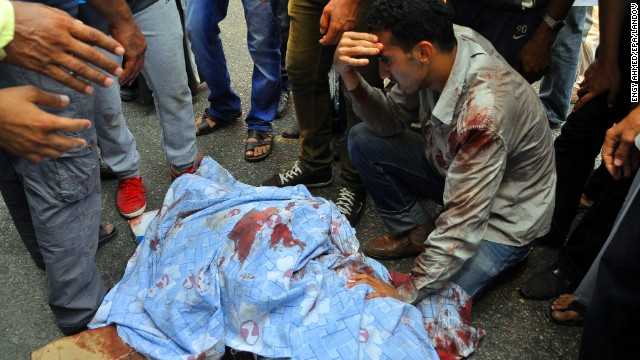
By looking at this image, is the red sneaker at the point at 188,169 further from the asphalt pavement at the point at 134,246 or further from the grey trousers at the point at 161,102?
the asphalt pavement at the point at 134,246

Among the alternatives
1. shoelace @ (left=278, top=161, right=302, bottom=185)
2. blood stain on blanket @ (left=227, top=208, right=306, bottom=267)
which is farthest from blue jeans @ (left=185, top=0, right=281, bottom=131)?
blood stain on blanket @ (left=227, top=208, right=306, bottom=267)

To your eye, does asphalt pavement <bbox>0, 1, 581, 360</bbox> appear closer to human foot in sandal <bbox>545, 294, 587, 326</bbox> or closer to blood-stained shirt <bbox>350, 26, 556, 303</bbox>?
human foot in sandal <bbox>545, 294, 587, 326</bbox>

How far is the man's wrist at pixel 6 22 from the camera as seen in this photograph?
53.2 inches

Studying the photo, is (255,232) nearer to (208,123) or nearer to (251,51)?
(251,51)

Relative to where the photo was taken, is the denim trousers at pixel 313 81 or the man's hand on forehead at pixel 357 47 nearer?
the man's hand on forehead at pixel 357 47

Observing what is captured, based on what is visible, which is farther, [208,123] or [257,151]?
[208,123]

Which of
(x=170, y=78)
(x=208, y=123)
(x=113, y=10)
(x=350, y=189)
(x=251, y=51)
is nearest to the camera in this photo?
(x=113, y=10)

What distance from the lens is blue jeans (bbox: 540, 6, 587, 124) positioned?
9.62ft

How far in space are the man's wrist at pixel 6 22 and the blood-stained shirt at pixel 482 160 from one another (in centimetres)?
129

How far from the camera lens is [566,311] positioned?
2.10 meters

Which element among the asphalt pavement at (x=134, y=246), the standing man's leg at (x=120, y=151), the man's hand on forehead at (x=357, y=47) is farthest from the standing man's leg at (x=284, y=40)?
the man's hand on forehead at (x=357, y=47)

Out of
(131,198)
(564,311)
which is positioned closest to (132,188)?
(131,198)

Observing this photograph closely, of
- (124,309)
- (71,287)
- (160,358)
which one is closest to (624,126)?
(160,358)

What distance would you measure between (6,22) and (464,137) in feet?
4.45
